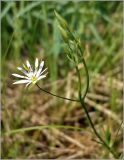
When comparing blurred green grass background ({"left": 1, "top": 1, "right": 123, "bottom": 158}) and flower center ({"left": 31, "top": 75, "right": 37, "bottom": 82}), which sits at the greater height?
blurred green grass background ({"left": 1, "top": 1, "right": 123, "bottom": 158})

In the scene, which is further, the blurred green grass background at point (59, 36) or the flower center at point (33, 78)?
the blurred green grass background at point (59, 36)

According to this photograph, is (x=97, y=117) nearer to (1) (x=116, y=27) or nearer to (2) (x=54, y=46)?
(2) (x=54, y=46)

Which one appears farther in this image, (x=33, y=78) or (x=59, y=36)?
(x=59, y=36)

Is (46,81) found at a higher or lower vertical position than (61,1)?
lower

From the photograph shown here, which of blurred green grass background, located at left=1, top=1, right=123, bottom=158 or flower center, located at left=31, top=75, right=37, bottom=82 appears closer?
flower center, located at left=31, top=75, right=37, bottom=82

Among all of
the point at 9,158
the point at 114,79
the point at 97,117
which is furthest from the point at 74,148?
the point at 114,79

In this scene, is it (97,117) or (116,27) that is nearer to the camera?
(97,117)

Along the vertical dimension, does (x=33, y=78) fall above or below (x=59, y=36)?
below

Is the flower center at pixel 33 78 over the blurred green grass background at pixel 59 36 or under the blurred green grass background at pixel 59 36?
under
